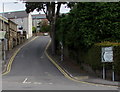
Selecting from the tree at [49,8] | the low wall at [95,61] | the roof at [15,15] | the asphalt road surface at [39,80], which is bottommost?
the asphalt road surface at [39,80]

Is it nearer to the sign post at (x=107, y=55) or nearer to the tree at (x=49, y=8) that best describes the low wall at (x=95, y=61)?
the sign post at (x=107, y=55)

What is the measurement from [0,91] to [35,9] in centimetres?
3532

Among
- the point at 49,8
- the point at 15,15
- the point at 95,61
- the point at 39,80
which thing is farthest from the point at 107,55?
the point at 15,15

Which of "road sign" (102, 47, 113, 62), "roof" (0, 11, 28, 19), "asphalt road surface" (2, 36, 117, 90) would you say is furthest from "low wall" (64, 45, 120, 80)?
"roof" (0, 11, 28, 19)

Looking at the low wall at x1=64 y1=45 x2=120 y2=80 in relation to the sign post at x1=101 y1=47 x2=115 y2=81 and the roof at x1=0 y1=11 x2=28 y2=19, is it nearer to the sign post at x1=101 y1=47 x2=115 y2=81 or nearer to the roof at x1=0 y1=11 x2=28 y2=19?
the sign post at x1=101 y1=47 x2=115 y2=81

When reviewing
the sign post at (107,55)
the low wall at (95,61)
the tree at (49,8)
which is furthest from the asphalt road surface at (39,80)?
the tree at (49,8)

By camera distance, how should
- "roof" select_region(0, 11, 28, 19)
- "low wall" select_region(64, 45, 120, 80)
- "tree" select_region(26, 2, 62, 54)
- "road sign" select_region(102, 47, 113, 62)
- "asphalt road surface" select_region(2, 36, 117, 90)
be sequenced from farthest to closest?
"roof" select_region(0, 11, 28, 19)
"tree" select_region(26, 2, 62, 54)
"low wall" select_region(64, 45, 120, 80)
"road sign" select_region(102, 47, 113, 62)
"asphalt road surface" select_region(2, 36, 117, 90)

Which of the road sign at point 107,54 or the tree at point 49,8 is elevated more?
the tree at point 49,8

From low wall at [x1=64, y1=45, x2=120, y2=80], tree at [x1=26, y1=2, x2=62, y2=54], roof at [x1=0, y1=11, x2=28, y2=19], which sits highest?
roof at [x1=0, y1=11, x2=28, y2=19]

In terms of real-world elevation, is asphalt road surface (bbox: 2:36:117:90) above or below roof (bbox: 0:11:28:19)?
below

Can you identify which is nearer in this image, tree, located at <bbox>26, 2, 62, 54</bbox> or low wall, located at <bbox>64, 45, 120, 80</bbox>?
low wall, located at <bbox>64, 45, 120, 80</bbox>

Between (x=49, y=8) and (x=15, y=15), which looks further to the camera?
(x=15, y=15)

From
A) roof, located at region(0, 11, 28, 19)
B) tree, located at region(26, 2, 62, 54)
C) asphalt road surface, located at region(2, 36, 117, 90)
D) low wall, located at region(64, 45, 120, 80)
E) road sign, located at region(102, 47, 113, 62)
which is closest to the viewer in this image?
asphalt road surface, located at region(2, 36, 117, 90)

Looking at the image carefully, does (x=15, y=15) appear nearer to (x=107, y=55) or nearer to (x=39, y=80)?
(x=39, y=80)
